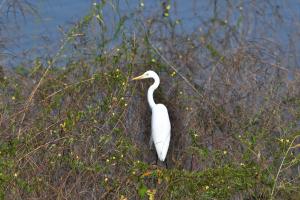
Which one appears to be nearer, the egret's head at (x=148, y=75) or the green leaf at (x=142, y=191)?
the green leaf at (x=142, y=191)

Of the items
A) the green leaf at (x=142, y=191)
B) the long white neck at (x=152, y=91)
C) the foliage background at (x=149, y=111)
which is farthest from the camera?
the long white neck at (x=152, y=91)

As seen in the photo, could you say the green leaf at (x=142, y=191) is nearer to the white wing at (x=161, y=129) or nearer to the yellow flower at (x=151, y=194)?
the yellow flower at (x=151, y=194)

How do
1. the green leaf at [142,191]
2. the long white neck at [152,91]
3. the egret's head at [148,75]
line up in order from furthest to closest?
the long white neck at [152,91] → the egret's head at [148,75] → the green leaf at [142,191]

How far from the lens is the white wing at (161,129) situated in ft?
20.0

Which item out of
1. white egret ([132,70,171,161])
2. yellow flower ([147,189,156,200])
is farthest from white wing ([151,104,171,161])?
yellow flower ([147,189,156,200])

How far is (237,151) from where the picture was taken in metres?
5.52

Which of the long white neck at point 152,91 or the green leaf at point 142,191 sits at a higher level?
the green leaf at point 142,191

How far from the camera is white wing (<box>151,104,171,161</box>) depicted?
6086 millimetres

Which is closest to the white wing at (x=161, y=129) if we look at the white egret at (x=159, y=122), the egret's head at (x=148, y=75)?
the white egret at (x=159, y=122)

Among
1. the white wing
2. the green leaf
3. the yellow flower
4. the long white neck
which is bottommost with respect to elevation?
the white wing

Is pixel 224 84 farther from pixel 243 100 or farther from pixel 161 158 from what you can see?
pixel 161 158

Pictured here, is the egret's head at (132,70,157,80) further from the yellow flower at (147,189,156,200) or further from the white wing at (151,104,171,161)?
the yellow flower at (147,189,156,200)

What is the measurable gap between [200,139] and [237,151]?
29 cm

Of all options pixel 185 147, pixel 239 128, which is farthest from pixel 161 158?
pixel 239 128
